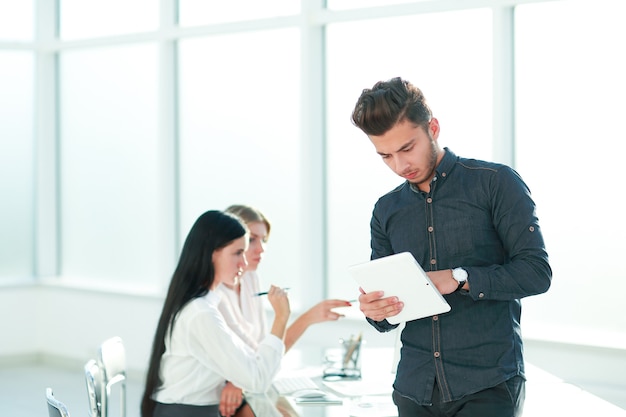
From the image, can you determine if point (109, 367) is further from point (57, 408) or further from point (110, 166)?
point (110, 166)

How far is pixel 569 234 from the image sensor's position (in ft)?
Answer: 13.8

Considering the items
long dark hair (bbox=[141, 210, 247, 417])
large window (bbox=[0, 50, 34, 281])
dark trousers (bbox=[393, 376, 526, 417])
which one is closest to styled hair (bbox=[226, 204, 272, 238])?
long dark hair (bbox=[141, 210, 247, 417])

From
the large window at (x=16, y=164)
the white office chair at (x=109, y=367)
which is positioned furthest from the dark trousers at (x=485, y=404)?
the large window at (x=16, y=164)

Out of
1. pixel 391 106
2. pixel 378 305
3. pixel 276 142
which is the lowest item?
pixel 378 305

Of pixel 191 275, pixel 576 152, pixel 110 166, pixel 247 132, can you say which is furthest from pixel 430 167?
pixel 110 166

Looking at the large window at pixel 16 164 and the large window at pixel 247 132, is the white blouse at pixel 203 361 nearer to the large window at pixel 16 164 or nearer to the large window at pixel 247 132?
the large window at pixel 247 132

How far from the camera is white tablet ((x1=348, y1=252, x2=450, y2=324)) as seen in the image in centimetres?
184

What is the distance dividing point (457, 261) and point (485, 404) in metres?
0.32

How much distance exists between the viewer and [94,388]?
2578 millimetres

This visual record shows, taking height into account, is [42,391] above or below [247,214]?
below

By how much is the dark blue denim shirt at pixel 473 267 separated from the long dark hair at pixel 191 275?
910mm

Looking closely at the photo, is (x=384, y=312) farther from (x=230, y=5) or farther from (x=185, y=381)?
(x=230, y=5)

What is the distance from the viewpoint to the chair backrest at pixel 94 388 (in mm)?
2578

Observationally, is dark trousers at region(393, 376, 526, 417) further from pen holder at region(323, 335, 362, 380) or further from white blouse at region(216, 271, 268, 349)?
white blouse at region(216, 271, 268, 349)
